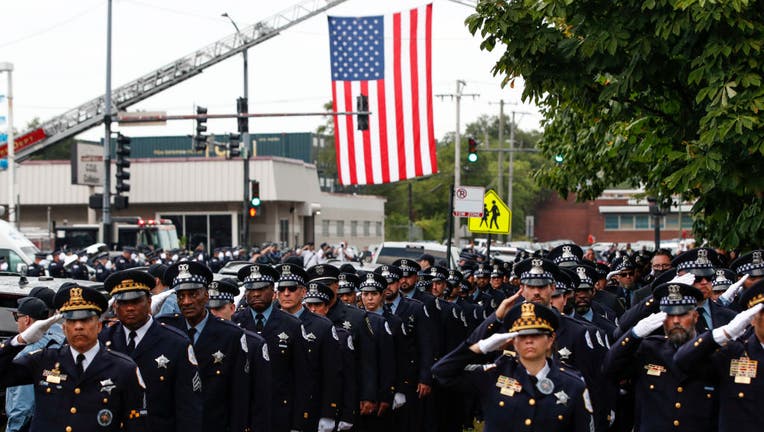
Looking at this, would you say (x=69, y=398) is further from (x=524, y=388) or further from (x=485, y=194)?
(x=485, y=194)

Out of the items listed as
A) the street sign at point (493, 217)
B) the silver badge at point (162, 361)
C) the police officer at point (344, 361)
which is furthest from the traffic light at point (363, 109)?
the silver badge at point (162, 361)

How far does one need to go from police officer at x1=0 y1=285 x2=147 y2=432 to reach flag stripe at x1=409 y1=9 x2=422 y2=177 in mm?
21339

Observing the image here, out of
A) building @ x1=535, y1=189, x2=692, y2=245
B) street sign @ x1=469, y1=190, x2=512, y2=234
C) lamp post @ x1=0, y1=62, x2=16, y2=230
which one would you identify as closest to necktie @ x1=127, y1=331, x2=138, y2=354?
street sign @ x1=469, y1=190, x2=512, y2=234

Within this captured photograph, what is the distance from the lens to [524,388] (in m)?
6.11

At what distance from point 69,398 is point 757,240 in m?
9.18

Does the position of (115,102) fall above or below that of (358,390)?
above

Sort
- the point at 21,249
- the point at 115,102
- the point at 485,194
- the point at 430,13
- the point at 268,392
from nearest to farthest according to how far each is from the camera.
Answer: the point at 268,392, the point at 485,194, the point at 430,13, the point at 21,249, the point at 115,102

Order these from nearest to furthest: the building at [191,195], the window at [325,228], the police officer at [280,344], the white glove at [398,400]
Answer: the police officer at [280,344] < the white glove at [398,400] < the building at [191,195] < the window at [325,228]

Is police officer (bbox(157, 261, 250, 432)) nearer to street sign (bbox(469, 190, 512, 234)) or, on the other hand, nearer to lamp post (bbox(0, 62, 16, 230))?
street sign (bbox(469, 190, 512, 234))

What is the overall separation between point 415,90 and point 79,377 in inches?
882

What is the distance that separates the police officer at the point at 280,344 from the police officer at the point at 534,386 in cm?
348

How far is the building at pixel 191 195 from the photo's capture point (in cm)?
5703

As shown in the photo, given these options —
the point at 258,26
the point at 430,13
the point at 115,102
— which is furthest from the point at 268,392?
the point at 115,102

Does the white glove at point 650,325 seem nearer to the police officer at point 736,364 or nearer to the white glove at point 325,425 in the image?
the police officer at point 736,364
